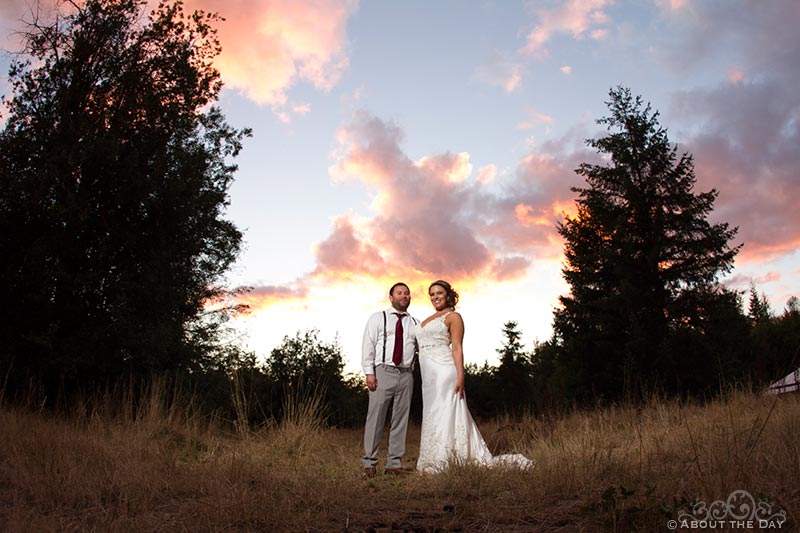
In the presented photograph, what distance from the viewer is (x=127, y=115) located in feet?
54.6

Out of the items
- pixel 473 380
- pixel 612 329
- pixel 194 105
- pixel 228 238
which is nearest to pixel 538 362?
pixel 473 380

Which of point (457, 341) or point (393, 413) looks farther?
point (457, 341)

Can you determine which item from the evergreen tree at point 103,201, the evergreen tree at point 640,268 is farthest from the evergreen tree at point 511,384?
the evergreen tree at point 103,201

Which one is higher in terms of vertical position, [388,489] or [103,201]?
[103,201]

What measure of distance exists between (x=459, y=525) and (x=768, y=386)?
30.1ft

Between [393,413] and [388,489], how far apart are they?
1514mm

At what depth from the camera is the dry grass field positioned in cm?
459

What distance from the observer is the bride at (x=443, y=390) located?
314 inches

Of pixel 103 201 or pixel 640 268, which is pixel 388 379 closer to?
pixel 103 201

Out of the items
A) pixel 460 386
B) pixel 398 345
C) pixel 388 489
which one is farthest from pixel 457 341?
pixel 388 489

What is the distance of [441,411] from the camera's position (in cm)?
812

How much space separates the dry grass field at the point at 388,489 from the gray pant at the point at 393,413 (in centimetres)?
35

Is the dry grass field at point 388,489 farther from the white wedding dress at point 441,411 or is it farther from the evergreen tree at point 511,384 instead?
the evergreen tree at point 511,384

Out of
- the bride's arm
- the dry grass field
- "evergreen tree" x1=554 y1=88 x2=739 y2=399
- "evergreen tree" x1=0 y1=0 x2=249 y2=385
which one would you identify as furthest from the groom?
"evergreen tree" x1=554 y1=88 x2=739 y2=399
